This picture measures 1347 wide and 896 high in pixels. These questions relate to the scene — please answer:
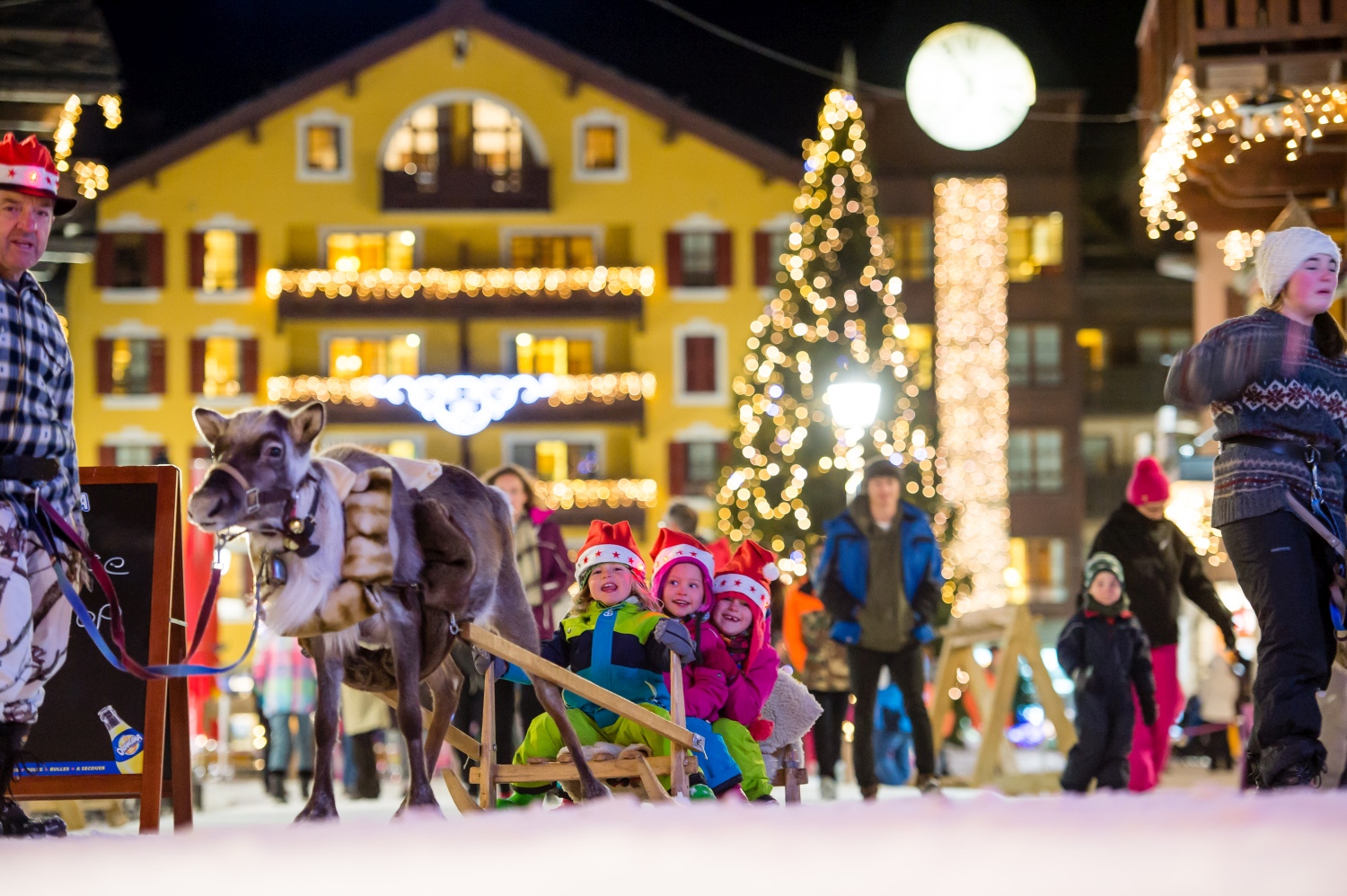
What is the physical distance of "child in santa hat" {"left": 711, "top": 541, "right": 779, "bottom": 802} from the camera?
7258 millimetres

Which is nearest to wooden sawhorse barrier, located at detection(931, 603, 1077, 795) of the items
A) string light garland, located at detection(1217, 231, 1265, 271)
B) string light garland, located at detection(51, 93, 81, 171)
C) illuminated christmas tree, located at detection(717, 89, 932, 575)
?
string light garland, located at detection(51, 93, 81, 171)

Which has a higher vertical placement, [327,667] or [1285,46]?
[1285,46]

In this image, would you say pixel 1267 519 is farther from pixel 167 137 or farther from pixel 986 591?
pixel 167 137

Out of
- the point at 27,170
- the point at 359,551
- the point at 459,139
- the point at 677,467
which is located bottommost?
the point at 359,551

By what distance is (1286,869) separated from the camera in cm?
234

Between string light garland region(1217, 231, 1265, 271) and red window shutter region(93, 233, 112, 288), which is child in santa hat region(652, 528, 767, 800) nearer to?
string light garland region(1217, 231, 1265, 271)

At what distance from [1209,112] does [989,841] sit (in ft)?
47.6

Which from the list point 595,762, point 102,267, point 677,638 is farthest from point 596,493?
point 595,762

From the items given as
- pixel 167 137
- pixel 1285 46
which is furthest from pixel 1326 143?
pixel 167 137

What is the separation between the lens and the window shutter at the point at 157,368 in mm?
43781

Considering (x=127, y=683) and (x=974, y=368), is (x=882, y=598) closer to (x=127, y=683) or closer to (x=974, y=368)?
(x=127, y=683)

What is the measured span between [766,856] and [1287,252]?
4.41m

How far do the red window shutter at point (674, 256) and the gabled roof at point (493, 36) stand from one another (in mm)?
2425

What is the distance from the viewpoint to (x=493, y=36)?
42969 mm
